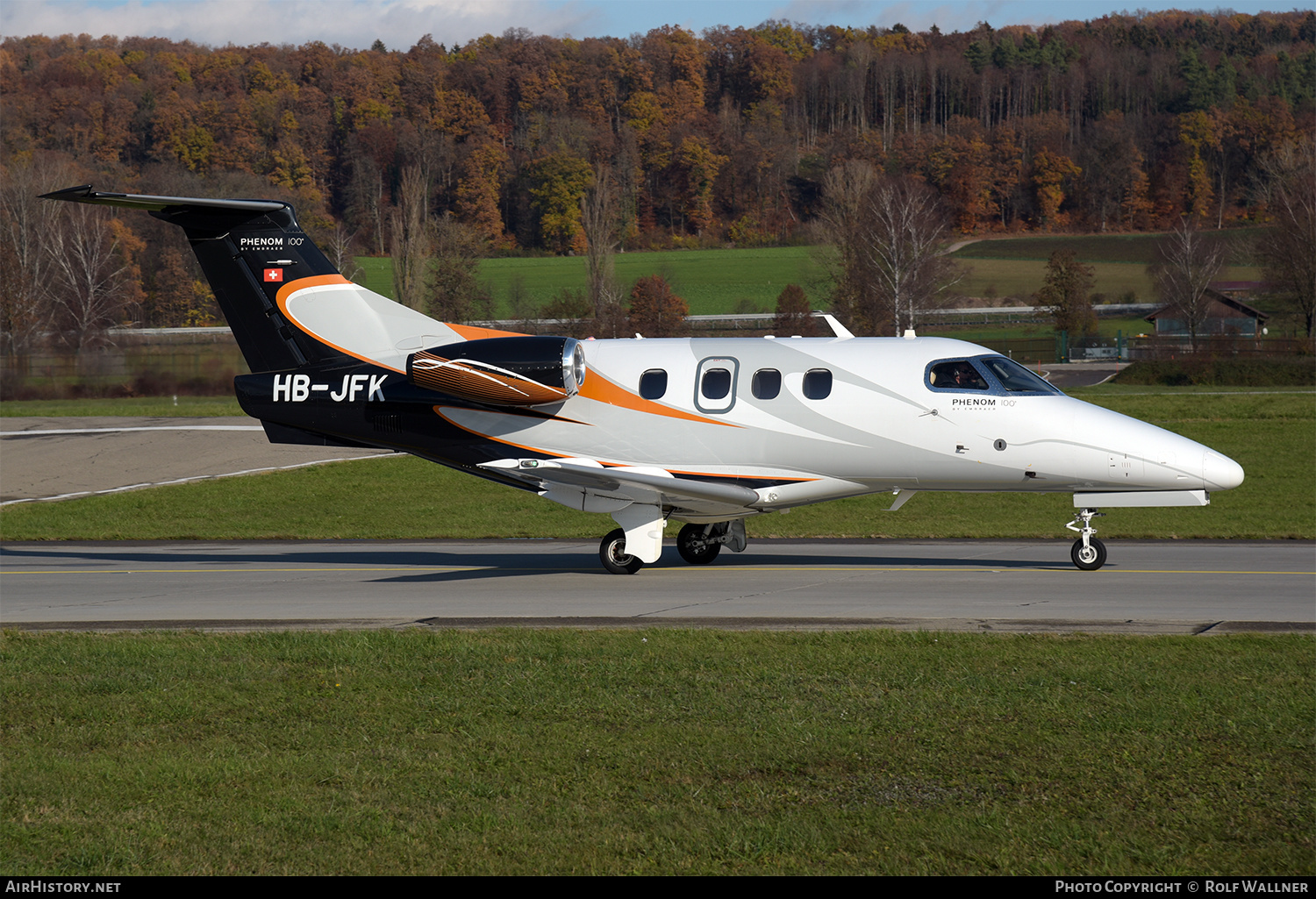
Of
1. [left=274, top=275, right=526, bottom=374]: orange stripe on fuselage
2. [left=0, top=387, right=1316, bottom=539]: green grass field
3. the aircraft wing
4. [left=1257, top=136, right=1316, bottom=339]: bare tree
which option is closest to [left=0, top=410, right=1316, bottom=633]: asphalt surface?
the aircraft wing

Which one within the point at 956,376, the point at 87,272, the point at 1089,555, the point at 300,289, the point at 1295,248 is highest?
the point at 1295,248

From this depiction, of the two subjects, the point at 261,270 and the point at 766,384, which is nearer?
the point at 766,384

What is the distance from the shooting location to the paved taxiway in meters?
14.0

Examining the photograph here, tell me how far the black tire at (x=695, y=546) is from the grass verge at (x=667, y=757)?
7478 mm

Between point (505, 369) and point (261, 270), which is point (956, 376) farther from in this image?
point (261, 270)

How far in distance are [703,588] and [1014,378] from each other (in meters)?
5.34

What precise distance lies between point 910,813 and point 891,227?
2538 inches

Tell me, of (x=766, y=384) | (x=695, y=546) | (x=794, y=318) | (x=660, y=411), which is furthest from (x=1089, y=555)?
(x=794, y=318)

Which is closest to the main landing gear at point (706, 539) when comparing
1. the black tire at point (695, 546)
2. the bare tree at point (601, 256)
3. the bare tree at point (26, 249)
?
the black tire at point (695, 546)

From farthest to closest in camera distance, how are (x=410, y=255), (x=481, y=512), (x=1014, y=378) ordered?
(x=410, y=255), (x=481, y=512), (x=1014, y=378)

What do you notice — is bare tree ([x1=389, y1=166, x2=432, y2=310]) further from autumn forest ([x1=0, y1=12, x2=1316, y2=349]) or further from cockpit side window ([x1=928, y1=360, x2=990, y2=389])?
cockpit side window ([x1=928, y1=360, x2=990, y2=389])

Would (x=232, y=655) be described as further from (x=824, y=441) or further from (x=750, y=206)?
(x=750, y=206)

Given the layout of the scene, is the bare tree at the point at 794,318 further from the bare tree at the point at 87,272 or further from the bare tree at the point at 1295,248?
the bare tree at the point at 87,272

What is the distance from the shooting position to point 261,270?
1955 cm
